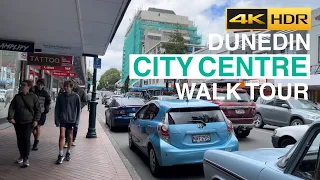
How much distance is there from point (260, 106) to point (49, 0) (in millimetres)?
12596

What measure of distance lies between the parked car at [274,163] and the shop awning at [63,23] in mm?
3326

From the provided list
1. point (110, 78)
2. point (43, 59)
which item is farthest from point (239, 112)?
point (110, 78)

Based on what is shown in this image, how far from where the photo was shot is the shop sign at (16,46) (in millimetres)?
10172

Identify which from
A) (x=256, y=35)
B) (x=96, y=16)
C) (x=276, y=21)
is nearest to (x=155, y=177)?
(x=96, y=16)

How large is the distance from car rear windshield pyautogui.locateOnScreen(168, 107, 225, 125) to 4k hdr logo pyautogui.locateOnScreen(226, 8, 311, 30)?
76.2 feet

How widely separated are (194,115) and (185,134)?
0.53 metres

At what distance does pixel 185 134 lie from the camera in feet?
20.0

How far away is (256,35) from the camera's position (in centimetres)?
3300

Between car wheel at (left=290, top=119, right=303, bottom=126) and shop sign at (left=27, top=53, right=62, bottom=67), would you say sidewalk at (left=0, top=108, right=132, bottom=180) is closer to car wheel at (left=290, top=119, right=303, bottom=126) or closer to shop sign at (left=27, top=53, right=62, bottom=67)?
shop sign at (left=27, top=53, right=62, bottom=67)

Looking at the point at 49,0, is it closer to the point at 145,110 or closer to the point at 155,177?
the point at 145,110

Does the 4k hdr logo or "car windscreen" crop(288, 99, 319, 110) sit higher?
the 4k hdr logo

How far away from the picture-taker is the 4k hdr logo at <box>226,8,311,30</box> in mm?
26897

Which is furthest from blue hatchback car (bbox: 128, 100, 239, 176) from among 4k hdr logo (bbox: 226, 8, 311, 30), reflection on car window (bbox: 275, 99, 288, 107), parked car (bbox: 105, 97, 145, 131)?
4k hdr logo (bbox: 226, 8, 311, 30)

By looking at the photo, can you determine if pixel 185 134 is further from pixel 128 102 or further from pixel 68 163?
pixel 128 102
